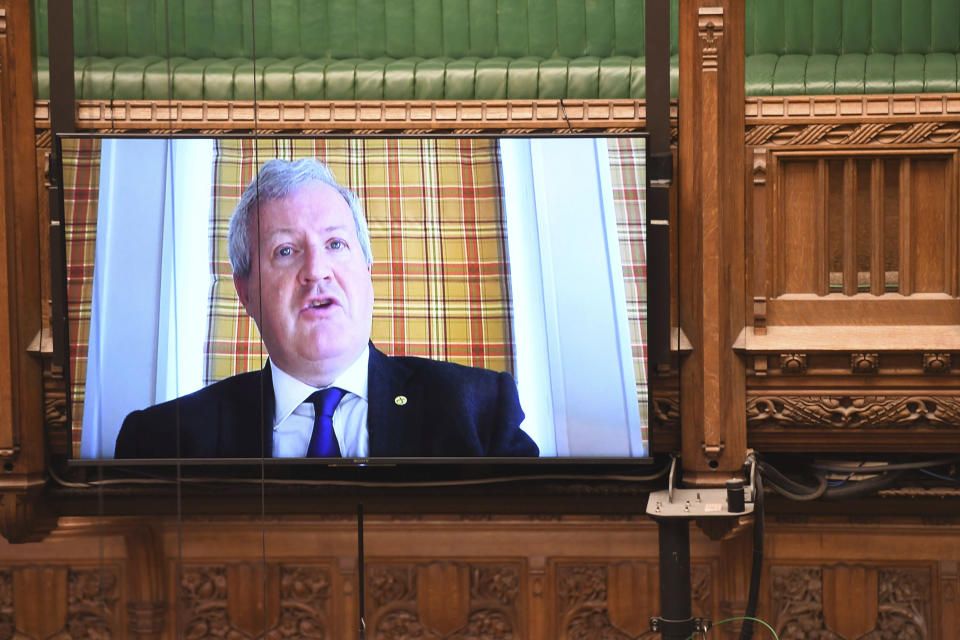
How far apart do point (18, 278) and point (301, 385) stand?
0.96 meters

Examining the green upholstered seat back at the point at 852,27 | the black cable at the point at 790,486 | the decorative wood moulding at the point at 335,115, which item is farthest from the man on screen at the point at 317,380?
the green upholstered seat back at the point at 852,27

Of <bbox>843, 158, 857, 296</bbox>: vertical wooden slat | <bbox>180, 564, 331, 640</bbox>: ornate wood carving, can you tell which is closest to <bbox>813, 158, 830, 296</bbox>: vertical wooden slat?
<bbox>843, 158, 857, 296</bbox>: vertical wooden slat

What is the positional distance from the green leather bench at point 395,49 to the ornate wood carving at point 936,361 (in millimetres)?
1238

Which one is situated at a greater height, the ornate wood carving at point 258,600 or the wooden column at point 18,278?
the wooden column at point 18,278

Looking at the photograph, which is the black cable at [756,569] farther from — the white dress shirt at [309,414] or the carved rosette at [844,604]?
the white dress shirt at [309,414]

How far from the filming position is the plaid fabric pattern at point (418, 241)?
3.68 meters

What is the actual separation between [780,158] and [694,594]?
147 centimetres

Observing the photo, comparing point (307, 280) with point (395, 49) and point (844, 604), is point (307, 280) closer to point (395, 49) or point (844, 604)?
point (395, 49)

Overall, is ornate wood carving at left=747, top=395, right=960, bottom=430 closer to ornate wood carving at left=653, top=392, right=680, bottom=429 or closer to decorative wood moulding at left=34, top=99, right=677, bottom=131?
ornate wood carving at left=653, top=392, right=680, bottom=429

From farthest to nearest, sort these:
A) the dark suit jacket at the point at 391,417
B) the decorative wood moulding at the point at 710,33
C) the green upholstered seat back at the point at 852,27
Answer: the green upholstered seat back at the point at 852,27
the dark suit jacket at the point at 391,417
the decorative wood moulding at the point at 710,33

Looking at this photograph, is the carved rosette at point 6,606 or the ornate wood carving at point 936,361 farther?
the carved rosette at point 6,606

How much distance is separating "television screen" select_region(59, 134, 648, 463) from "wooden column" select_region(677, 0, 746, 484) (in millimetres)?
178

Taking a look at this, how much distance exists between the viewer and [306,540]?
4090 mm

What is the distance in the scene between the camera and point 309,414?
12.3 feet
